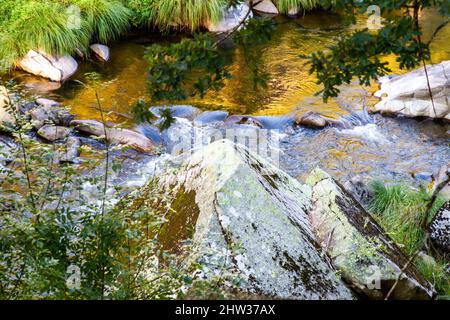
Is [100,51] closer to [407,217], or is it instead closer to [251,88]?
[251,88]

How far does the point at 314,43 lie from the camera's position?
10.6 metres

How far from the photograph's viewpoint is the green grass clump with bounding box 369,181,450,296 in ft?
14.1

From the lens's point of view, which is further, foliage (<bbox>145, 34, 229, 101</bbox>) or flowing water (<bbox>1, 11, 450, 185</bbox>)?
flowing water (<bbox>1, 11, 450, 185</bbox>)

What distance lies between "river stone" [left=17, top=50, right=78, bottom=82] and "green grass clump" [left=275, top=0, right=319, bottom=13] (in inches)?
200

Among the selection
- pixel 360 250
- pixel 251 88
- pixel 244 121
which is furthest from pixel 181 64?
pixel 251 88

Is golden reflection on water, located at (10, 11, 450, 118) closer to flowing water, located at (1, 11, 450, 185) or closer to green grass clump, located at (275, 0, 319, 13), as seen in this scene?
flowing water, located at (1, 11, 450, 185)

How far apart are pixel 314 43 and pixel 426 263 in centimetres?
687

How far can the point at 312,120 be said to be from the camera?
773cm

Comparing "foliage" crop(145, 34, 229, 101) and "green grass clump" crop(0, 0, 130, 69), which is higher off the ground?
"foliage" crop(145, 34, 229, 101)

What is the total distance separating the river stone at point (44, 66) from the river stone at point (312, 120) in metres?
3.88

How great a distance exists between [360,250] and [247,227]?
861mm

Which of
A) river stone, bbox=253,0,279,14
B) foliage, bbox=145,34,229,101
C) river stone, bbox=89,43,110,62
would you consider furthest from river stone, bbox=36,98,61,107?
foliage, bbox=145,34,229,101

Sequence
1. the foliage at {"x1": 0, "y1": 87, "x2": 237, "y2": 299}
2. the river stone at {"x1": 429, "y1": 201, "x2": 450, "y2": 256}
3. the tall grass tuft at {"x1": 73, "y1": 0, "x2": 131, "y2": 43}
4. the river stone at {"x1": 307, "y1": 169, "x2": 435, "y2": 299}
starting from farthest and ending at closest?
1. the tall grass tuft at {"x1": 73, "y1": 0, "x2": 131, "y2": 43}
2. the river stone at {"x1": 429, "y1": 201, "x2": 450, "y2": 256}
3. the river stone at {"x1": 307, "y1": 169, "x2": 435, "y2": 299}
4. the foliage at {"x1": 0, "y1": 87, "x2": 237, "y2": 299}
